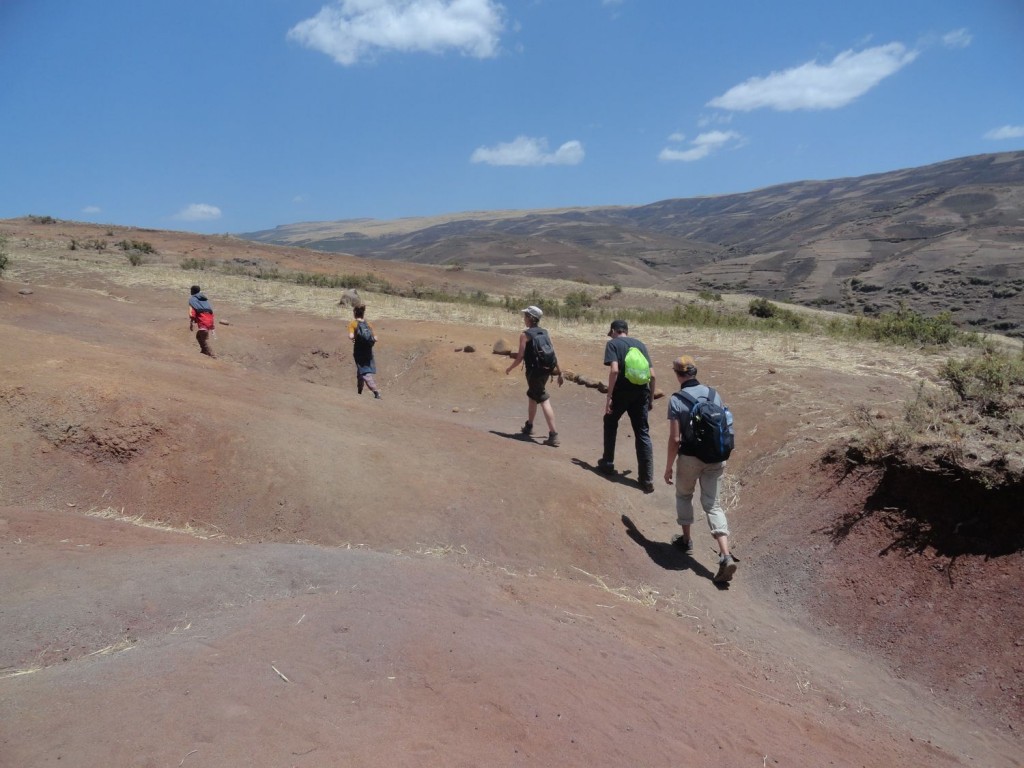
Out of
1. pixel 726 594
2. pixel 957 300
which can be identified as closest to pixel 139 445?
pixel 726 594

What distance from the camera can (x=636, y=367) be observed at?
7.29m

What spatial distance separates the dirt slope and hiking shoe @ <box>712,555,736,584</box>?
119 mm

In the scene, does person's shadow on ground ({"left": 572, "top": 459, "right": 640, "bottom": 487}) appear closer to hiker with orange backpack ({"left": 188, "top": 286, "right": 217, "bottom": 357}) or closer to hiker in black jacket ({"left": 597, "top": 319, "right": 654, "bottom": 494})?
hiker in black jacket ({"left": 597, "top": 319, "right": 654, "bottom": 494})

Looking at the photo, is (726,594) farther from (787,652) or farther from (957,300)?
(957,300)

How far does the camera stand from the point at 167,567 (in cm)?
419

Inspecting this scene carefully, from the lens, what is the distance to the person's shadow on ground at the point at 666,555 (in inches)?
238

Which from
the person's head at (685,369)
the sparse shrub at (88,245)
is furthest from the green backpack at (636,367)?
the sparse shrub at (88,245)

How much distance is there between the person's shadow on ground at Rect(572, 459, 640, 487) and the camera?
7734 mm

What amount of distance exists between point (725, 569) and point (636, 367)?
240 centimetres

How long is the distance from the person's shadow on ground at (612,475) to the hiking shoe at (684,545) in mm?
1387

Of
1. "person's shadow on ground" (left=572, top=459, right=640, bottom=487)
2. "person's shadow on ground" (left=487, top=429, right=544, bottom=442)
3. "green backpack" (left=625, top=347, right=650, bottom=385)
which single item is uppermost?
"green backpack" (left=625, top=347, right=650, bottom=385)

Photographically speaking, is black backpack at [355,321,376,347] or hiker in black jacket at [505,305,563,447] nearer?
hiker in black jacket at [505,305,563,447]

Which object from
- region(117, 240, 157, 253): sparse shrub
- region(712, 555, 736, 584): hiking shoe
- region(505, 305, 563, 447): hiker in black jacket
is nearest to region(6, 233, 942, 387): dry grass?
region(117, 240, 157, 253): sparse shrub

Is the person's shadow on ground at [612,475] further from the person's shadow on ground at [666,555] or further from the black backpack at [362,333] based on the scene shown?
the black backpack at [362,333]
